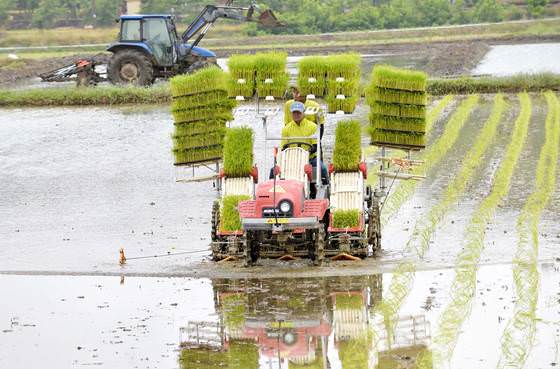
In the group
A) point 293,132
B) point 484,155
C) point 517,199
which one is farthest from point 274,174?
point 484,155

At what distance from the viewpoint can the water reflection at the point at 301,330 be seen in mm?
11727

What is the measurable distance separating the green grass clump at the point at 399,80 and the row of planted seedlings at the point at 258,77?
144 centimetres

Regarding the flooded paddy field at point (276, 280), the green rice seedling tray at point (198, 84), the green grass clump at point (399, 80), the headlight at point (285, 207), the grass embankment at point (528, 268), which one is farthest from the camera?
the green rice seedling tray at point (198, 84)

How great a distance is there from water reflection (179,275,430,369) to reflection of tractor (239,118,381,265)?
0.67 metres

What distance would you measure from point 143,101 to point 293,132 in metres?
18.2

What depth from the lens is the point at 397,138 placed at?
1817cm

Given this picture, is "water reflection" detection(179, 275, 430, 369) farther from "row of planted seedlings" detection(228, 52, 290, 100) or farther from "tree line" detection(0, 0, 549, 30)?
"tree line" detection(0, 0, 549, 30)

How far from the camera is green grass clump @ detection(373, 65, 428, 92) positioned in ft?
59.4

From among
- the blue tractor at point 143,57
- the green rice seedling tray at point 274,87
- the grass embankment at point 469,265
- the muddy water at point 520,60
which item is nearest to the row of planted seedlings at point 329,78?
the green rice seedling tray at point 274,87

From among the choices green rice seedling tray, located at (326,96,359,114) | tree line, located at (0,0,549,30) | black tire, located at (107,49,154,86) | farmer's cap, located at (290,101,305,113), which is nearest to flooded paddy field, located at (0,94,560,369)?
farmer's cap, located at (290,101,305,113)

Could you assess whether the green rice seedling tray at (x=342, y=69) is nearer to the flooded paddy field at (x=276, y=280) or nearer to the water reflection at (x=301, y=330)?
the flooded paddy field at (x=276, y=280)

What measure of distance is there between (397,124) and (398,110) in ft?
0.67

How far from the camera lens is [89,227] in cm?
1878

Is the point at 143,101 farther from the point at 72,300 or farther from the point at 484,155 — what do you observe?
the point at 72,300
